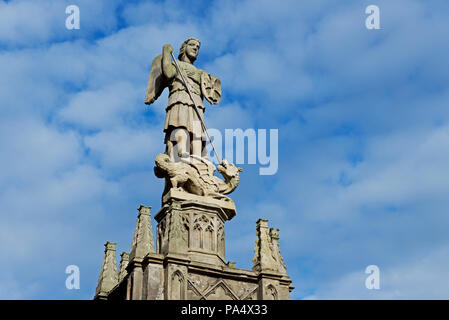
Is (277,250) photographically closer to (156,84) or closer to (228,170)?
(228,170)

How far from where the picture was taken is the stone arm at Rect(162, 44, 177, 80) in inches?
873

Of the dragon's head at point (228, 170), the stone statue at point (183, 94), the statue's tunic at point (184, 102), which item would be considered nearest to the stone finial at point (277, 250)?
the dragon's head at point (228, 170)

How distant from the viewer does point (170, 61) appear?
22.3 m

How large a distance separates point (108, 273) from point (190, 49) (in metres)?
7.68

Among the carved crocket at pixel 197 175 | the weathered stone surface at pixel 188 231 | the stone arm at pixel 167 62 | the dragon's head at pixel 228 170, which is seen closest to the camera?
the weathered stone surface at pixel 188 231

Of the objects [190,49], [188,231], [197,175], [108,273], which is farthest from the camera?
[190,49]

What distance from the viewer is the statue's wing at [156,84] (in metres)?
22.8

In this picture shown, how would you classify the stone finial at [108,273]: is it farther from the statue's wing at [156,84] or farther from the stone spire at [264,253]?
the statue's wing at [156,84]

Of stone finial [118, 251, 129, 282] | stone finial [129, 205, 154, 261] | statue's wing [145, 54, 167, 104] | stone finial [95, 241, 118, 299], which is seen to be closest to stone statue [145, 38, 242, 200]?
statue's wing [145, 54, 167, 104]

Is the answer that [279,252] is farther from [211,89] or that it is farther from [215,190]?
[211,89]

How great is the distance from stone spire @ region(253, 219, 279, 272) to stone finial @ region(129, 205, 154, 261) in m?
2.82

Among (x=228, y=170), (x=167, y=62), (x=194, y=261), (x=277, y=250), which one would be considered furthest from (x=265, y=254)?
(x=167, y=62)

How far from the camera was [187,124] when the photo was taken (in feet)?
71.5
